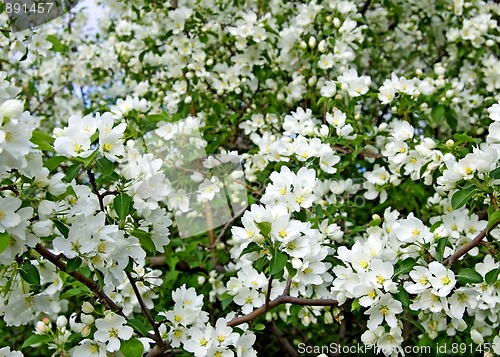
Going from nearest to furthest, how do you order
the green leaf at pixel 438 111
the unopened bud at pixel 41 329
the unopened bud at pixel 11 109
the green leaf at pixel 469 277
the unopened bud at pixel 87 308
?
the unopened bud at pixel 11 109 < the green leaf at pixel 469 277 < the unopened bud at pixel 87 308 < the unopened bud at pixel 41 329 < the green leaf at pixel 438 111

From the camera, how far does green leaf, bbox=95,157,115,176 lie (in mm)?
1666

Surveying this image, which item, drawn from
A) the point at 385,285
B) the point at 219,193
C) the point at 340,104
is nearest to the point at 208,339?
the point at 385,285

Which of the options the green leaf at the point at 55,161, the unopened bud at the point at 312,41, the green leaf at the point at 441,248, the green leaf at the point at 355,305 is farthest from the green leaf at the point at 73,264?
the unopened bud at the point at 312,41

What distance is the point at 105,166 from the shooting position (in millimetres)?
1677

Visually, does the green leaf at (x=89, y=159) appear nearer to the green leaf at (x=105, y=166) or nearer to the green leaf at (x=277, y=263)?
the green leaf at (x=105, y=166)

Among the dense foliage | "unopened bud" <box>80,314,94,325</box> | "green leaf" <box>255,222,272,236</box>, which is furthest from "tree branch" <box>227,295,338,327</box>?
"unopened bud" <box>80,314,94,325</box>

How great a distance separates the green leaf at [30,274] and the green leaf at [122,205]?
28 cm

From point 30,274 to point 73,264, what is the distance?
0.13m

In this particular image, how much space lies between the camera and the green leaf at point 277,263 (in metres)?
1.67

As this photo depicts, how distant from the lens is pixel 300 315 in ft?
7.92

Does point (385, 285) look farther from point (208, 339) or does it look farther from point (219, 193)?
point (219, 193)

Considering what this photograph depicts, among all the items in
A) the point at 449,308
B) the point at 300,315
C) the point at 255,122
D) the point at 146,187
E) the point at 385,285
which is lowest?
the point at 300,315

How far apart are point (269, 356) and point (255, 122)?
1.95m

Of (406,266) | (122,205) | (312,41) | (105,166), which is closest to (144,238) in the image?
(122,205)
